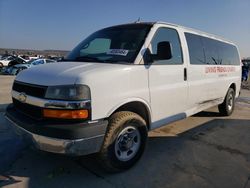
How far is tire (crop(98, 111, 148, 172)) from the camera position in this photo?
315 cm

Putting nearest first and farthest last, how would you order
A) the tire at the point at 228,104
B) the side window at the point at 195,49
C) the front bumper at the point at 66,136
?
the front bumper at the point at 66,136
the side window at the point at 195,49
the tire at the point at 228,104

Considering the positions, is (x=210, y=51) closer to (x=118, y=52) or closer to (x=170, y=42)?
(x=170, y=42)

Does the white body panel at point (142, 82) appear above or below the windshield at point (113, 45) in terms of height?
below

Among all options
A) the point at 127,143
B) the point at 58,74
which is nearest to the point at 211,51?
the point at 127,143

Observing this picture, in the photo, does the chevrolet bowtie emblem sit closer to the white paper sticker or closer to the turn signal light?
the turn signal light

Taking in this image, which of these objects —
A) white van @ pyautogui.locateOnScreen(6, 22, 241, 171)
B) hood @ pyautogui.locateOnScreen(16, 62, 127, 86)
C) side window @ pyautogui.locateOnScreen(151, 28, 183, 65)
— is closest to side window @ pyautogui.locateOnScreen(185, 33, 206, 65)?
white van @ pyautogui.locateOnScreen(6, 22, 241, 171)

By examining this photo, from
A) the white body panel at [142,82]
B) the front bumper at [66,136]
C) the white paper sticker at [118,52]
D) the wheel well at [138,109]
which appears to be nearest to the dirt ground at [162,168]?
the front bumper at [66,136]

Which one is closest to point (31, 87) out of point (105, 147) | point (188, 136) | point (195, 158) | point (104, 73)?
point (104, 73)

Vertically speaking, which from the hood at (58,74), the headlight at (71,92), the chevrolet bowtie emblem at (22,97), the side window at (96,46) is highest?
the side window at (96,46)

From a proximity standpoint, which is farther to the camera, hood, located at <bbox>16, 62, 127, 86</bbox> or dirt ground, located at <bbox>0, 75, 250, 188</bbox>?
dirt ground, located at <bbox>0, 75, 250, 188</bbox>

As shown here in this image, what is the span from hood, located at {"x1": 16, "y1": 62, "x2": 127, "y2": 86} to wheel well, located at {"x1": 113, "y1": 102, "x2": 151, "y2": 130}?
59 centimetres

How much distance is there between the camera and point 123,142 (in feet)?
11.4

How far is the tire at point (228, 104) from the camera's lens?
22.0 feet

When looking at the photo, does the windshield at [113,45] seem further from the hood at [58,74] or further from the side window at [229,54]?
the side window at [229,54]
